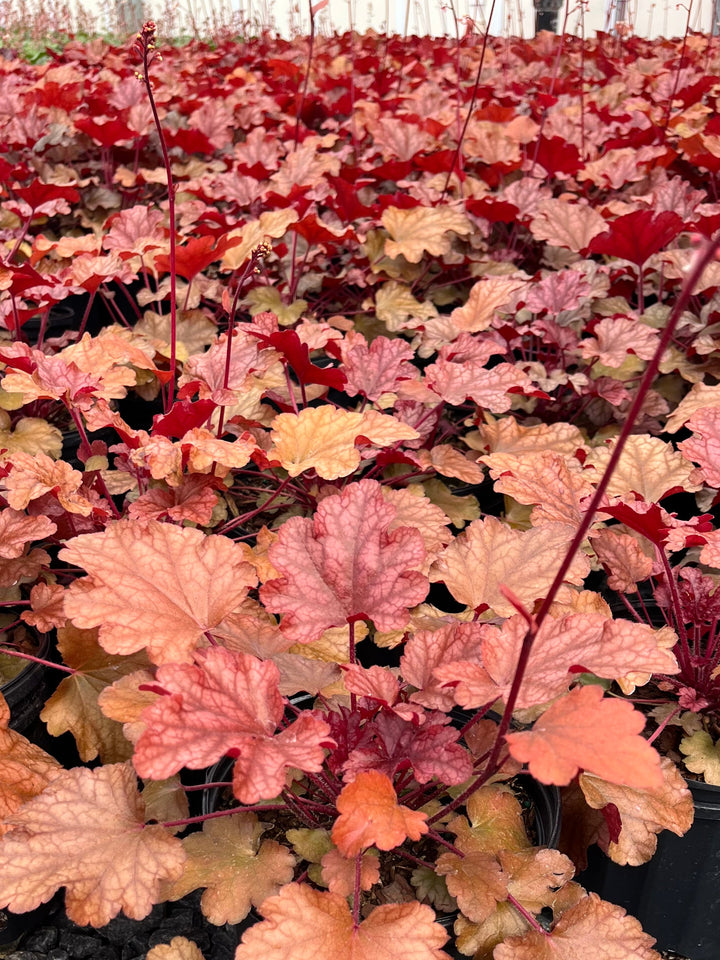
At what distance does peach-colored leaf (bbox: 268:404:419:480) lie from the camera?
131 centimetres

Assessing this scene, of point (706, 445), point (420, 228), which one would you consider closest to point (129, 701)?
point (706, 445)

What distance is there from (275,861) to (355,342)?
3.31 ft

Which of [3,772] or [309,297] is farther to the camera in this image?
[309,297]

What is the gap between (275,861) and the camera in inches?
39.3

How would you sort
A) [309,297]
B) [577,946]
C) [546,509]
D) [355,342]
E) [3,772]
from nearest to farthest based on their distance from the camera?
1. [577,946]
2. [3,772]
3. [546,509]
4. [355,342]
5. [309,297]

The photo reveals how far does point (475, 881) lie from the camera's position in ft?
3.19

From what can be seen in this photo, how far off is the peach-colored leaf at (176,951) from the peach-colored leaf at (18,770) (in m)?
0.24

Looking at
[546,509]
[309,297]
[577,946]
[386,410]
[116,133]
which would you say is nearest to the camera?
[577,946]

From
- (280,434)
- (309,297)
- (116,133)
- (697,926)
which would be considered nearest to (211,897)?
(280,434)

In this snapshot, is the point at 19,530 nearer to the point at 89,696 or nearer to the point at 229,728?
the point at 89,696

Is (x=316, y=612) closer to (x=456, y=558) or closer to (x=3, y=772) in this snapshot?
(x=456, y=558)

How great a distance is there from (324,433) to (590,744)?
2.43 ft

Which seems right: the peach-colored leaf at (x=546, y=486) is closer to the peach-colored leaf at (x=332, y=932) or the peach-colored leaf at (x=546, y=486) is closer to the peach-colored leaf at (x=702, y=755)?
the peach-colored leaf at (x=702, y=755)

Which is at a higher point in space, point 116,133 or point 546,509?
point 116,133
